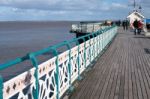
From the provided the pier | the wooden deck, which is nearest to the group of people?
the wooden deck

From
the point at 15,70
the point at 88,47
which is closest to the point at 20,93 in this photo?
the point at 88,47

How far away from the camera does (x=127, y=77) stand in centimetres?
998

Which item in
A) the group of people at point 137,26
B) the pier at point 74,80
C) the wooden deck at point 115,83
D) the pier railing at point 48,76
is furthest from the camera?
the group of people at point 137,26

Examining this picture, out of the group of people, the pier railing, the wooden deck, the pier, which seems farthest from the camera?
the group of people

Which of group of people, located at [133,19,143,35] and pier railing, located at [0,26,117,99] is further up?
pier railing, located at [0,26,117,99]

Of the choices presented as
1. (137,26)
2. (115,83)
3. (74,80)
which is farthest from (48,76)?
(137,26)

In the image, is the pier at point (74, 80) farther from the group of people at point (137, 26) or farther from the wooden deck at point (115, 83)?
the group of people at point (137, 26)

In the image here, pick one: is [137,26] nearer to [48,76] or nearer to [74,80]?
[74,80]

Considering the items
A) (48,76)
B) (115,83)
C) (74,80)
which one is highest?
(48,76)

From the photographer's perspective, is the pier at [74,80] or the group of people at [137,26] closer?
the pier at [74,80]

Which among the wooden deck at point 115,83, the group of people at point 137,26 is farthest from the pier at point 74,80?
the group of people at point 137,26

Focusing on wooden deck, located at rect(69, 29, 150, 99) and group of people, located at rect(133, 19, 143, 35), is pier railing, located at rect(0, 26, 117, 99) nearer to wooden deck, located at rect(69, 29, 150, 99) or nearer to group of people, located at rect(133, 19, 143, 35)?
wooden deck, located at rect(69, 29, 150, 99)

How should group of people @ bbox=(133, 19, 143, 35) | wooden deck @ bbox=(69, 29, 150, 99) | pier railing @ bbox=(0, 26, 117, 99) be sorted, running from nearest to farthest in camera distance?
1. pier railing @ bbox=(0, 26, 117, 99)
2. wooden deck @ bbox=(69, 29, 150, 99)
3. group of people @ bbox=(133, 19, 143, 35)

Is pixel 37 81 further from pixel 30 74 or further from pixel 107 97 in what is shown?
pixel 107 97
